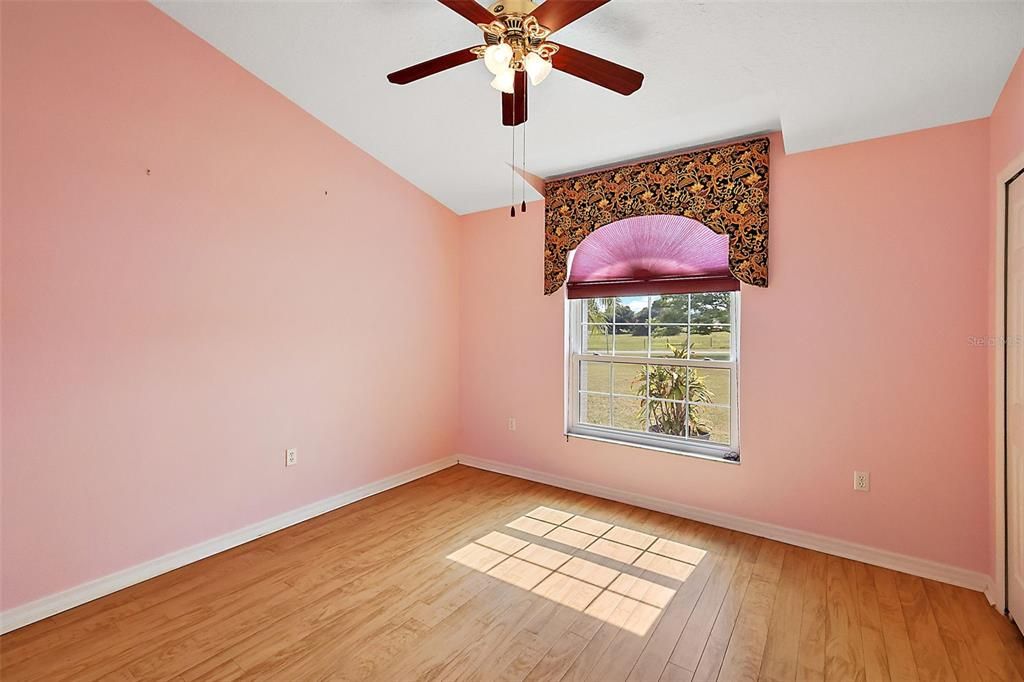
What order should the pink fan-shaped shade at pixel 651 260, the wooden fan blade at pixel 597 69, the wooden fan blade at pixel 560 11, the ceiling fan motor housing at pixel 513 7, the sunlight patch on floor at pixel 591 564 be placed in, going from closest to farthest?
the wooden fan blade at pixel 560 11
the ceiling fan motor housing at pixel 513 7
the wooden fan blade at pixel 597 69
the sunlight patch on floor at pixel 591 564
the pink fan-shaped shade at pixel 651 260

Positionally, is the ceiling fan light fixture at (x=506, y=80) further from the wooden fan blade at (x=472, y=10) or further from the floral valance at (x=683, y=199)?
the floral valance at (x=683, y=199)

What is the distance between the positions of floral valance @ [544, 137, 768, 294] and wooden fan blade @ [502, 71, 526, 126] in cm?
139

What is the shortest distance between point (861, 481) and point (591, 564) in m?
1.63

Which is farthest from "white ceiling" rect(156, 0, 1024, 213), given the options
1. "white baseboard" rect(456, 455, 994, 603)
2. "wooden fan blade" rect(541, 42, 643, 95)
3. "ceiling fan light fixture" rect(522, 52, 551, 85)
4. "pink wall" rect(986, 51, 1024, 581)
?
"white baseboard" rect(456, 455, 994, 603)

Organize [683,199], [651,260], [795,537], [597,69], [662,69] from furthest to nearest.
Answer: [651,260] < [683,199] < [795,537] < [662,69] < [597,69]

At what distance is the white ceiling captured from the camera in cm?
204

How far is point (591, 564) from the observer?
271cm

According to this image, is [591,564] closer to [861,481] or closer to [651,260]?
[861,481]

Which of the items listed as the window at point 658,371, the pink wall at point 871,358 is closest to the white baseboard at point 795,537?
the pink wall at point 871,358

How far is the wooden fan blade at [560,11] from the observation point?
5.40ft

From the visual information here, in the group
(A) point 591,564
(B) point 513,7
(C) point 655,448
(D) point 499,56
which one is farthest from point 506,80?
(C) point 655,448

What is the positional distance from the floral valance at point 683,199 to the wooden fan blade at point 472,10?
192 cm

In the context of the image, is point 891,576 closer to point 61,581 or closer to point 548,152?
point 548,152

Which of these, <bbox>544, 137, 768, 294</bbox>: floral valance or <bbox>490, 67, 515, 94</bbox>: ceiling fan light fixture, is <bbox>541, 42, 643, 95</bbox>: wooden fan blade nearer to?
<bbox>490, 67, 515, 94</bbox>: ceiling fan light fixture
